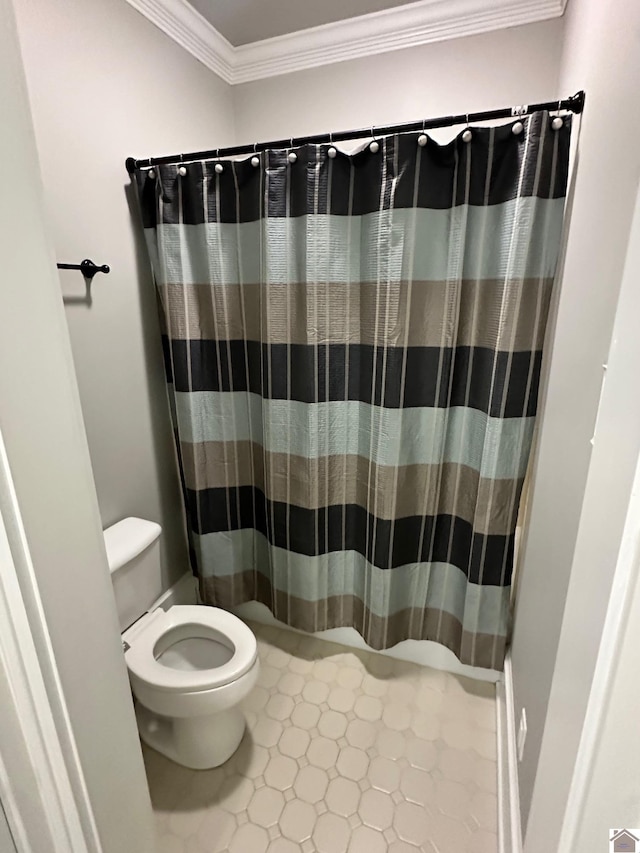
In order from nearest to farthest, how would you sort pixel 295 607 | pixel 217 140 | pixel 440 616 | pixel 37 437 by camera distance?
pixel 37 437, pixel 440 616, pixel 295 607, pixel 217 140

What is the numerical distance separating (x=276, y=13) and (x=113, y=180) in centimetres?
91

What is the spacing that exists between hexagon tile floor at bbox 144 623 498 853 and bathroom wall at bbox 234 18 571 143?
2279 millimetres

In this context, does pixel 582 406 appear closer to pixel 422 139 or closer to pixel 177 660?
pixel 422 139

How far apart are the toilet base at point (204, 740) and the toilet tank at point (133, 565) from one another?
39cm

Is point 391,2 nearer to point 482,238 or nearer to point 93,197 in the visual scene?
point 482,238

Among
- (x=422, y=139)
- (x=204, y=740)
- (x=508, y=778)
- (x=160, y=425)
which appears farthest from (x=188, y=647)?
(x=422, y=139)

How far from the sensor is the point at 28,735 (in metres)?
0.71

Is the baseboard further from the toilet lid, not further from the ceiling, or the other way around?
the ceiling

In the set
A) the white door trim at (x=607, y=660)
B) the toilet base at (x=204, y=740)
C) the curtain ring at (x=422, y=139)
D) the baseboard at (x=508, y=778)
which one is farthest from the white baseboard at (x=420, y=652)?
the curtain ring at (x=422, y=139)

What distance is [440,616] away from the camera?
1680 millimetres

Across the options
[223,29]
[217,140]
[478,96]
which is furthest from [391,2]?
[217,140]

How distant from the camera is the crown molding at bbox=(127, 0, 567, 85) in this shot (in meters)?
1.54

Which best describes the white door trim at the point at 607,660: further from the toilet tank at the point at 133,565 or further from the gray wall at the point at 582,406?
the toilet tank at the point at 133,565

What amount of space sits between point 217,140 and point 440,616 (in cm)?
225
